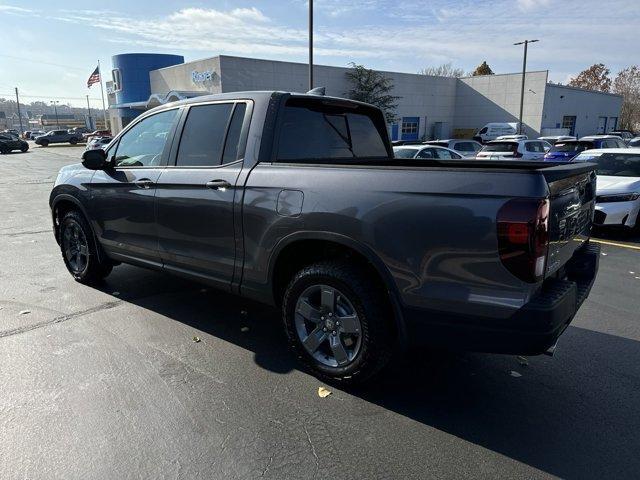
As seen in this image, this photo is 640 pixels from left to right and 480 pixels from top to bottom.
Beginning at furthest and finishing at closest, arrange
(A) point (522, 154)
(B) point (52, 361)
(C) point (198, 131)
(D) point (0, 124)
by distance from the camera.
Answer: (D) point (0, 124) < (A) point (522, 154) < (C) point (198, 131) < (B) point (52, 361)

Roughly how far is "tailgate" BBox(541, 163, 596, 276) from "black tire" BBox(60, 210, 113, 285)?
4.42 meters

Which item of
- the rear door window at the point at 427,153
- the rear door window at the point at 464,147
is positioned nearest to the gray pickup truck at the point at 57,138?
the rear door window at the point at 464,147

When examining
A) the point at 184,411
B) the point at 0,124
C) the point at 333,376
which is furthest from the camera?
the point at 0,124

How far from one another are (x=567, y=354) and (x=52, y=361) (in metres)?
4.04

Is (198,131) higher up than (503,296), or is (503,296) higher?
(198,131)

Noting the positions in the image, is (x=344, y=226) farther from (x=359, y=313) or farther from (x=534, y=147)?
(x=534, y=147)

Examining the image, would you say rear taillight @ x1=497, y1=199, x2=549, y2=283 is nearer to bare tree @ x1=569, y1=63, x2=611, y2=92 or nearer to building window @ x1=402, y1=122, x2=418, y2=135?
building window @ x1=402, y1=122, x2=418, y2=135

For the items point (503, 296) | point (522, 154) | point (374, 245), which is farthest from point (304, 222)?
point (522, 154)

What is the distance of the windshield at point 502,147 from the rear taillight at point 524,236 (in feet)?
50.6

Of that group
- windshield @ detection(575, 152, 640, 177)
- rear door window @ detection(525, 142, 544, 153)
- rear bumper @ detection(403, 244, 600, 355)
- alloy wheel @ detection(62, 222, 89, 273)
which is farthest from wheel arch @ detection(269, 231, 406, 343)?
rear door window @ detection(525, 142, 544, 153)

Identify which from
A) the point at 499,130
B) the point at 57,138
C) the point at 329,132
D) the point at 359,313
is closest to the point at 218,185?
the point at 329,132

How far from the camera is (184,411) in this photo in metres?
2.93

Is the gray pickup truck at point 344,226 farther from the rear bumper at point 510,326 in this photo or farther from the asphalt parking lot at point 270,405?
the asphalt parking lot at point 270,405

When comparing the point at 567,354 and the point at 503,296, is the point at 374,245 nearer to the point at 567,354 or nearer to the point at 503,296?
the point at 503,296
